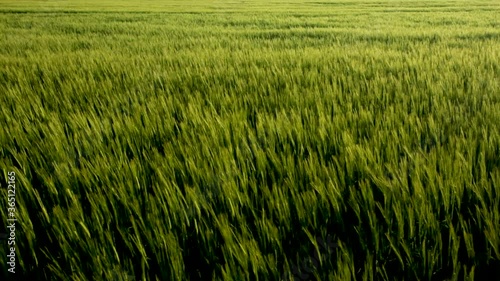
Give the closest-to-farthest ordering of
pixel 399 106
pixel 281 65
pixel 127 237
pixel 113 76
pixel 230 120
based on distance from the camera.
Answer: pixel 127 237 → pixel 230 120 → pixel 399 106 → pixel 113 76 → pixel 281 65

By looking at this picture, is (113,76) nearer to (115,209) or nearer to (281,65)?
(281,65)

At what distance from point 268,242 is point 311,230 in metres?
0.10

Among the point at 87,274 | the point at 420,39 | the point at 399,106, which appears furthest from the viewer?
the point at 420,39

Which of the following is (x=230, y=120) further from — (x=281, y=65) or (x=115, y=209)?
(x=281, y=65)

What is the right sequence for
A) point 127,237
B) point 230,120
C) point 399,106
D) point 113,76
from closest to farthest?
point 127,237, point 230,120, point 399,106, point 113,76

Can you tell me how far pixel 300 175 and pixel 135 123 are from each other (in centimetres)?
74

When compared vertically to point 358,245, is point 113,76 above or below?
above

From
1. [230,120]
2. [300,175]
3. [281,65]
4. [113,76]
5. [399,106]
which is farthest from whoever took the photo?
[281,65]

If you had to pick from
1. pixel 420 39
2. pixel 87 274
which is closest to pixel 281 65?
pixel 87 274

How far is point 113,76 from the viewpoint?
2.36 m

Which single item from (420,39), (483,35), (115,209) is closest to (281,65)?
(115,209)

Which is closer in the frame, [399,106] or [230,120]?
[230,120]

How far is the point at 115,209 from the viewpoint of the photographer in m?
0.79

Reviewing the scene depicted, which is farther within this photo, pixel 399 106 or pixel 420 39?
pixel 420 39
